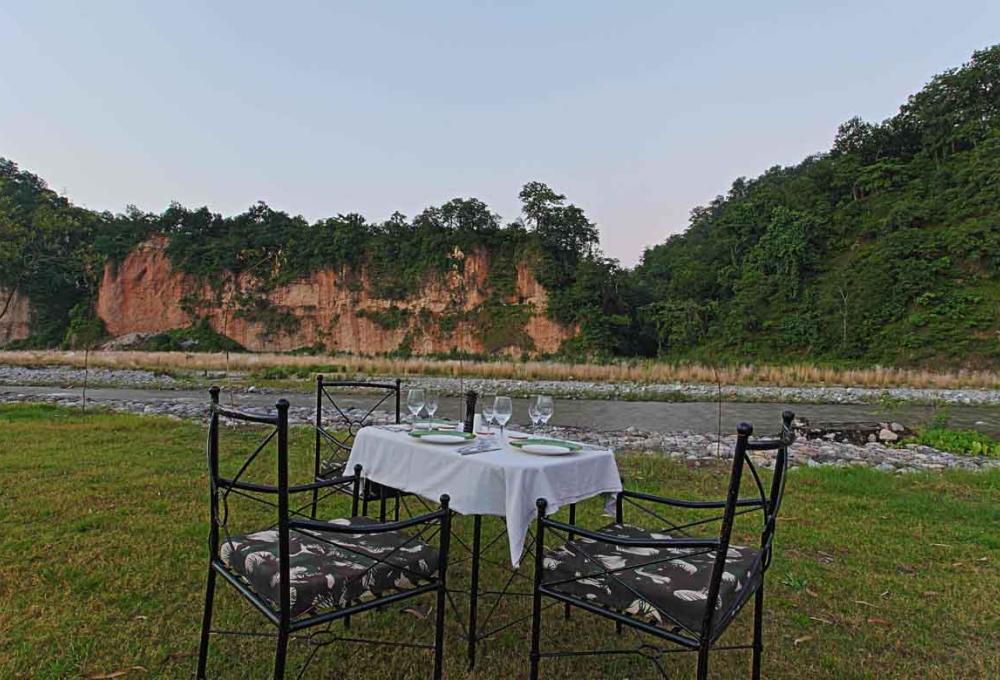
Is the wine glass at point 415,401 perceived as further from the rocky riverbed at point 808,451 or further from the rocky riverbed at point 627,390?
the rocky riverbed at point 627,390

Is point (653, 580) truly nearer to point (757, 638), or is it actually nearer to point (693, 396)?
point (757, 638)

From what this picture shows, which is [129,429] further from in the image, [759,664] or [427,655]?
[759,664]

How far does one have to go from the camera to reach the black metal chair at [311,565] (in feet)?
5.41

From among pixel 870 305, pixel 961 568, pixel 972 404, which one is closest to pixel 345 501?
pixel 961 568

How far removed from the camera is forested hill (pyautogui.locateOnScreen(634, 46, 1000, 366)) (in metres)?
27.5

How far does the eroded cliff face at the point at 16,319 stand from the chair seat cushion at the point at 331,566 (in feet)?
185

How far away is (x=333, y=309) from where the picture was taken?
41.8 m

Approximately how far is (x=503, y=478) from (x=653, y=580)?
67 centimetres

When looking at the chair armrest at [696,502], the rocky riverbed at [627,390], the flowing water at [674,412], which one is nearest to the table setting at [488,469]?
the chair armrest at [696,502]

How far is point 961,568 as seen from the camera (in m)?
3.16

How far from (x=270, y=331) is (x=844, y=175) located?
41204 millimetres

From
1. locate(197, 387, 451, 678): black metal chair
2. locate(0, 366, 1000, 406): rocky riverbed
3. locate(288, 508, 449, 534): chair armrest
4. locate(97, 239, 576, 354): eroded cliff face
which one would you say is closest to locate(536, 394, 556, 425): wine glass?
locate(197, 387, 451, 678): black metal chair

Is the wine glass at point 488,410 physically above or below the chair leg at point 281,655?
above

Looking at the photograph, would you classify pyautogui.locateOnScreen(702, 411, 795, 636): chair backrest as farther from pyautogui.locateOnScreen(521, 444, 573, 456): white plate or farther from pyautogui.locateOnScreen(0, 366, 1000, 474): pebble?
pyautogui.locateOnScreen(0, 366, 1000, 474): pebble
